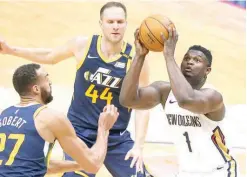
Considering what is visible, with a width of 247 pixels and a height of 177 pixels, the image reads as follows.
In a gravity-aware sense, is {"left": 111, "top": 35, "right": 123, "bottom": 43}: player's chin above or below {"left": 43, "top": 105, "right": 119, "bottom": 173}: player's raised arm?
above

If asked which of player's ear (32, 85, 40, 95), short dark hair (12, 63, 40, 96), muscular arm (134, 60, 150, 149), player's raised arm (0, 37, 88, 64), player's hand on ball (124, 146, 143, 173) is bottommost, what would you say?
player's hand on ball (124, 146, 143, 173)

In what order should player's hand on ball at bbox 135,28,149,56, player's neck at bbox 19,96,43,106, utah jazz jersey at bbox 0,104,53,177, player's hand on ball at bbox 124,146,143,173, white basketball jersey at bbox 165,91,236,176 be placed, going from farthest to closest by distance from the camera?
player's hand on ball at bbox 124,146,143,173 → white basketball jersey at bbox 165,91,236,176 → player's hand on ball at bbox 135,28,149,56 → player's neck at bbox 19,96,43,106 → utah jazz jersey at bbox 0,104,53,177

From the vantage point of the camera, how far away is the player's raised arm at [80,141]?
438 centimetres

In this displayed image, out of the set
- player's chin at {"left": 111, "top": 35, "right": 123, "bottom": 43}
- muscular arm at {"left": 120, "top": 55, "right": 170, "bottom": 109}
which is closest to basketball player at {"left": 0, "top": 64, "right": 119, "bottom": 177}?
muscular arm at {"left": 120, "top": 55, "right": 170, "bottom": 109}

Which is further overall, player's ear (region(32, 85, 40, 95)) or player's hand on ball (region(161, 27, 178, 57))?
player's ear (region(32, 85, 40, 95))

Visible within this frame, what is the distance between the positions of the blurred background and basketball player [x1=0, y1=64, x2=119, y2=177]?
277cm

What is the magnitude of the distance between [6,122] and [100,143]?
2.45ft

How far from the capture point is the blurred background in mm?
8224

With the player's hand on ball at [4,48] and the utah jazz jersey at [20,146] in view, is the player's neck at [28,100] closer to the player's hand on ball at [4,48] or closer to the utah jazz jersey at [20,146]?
the utah jazz jersey at [20,146]

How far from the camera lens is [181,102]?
14.3ft

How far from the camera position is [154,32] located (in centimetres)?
457

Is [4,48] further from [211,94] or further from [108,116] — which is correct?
[211,94]

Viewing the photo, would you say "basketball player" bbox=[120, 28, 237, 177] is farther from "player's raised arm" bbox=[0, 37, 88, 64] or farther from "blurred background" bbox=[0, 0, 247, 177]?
"blurred background" bbox=[0, 0, 247, 177]

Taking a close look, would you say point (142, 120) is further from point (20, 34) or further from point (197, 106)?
point (20, 34)
